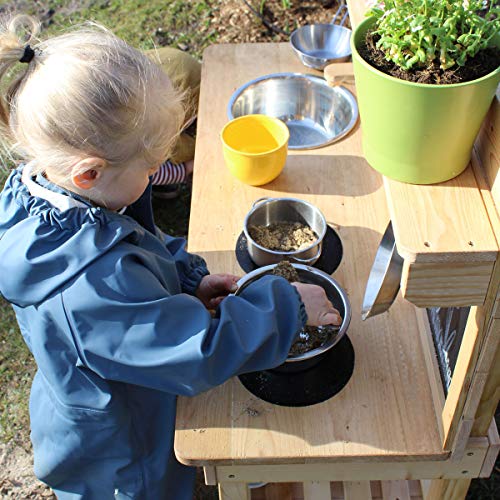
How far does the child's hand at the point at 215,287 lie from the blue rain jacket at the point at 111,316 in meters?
0.10

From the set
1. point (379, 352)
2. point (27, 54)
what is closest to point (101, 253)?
point (27, 54)

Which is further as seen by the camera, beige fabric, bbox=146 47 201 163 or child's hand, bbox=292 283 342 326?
beige fabric, bbox=146 47 201 163

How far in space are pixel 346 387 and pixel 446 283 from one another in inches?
17.4

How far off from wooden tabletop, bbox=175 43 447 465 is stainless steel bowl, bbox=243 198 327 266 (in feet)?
0.19

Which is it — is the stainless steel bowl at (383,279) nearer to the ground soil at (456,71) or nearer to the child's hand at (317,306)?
the child's hand at (317,306)

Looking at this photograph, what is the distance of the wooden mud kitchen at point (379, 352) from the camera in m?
0.95

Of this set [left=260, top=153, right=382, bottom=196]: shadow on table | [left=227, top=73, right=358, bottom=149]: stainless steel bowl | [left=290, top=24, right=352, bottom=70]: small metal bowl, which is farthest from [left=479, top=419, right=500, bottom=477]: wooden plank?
[left=290, top=24, right=352, bottom=70]: small metal bowl

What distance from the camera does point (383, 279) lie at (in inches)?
54.9

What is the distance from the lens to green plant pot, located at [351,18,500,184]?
94 cm

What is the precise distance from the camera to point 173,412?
55.7 inches

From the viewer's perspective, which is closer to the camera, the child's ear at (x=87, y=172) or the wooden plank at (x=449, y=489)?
the child's ear at (x=87, y=172)

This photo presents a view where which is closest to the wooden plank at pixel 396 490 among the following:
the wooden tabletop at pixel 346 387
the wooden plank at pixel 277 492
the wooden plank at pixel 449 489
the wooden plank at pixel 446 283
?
the wooden plank at pixel 277 492

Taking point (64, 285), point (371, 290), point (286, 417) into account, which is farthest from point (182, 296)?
point (371, 290)

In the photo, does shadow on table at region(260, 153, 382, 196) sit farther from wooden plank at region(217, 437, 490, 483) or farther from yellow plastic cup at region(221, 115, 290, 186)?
wooden plank at region(217, 437, 490, 483)
